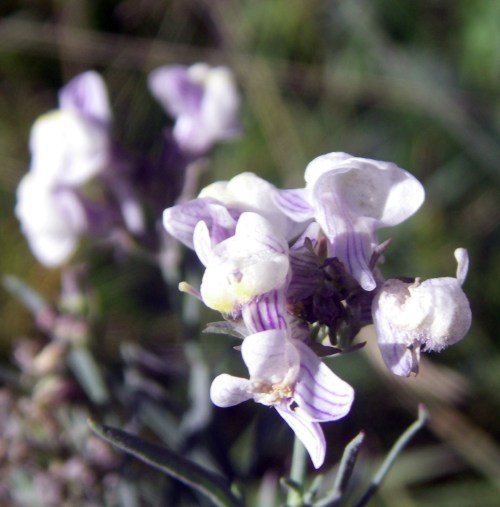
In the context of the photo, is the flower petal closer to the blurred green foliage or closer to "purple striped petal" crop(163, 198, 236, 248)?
"purple striped petal" crop(163, 198, 236, 248)

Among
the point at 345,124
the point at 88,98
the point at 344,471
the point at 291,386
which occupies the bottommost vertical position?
the point at 345,124

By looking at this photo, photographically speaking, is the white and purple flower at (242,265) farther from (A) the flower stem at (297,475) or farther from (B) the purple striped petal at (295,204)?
(A) the flower stem at (297,475)

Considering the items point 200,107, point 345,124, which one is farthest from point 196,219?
point 345,124

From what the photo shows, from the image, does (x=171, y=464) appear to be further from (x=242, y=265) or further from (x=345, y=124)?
(x=345, y=124)

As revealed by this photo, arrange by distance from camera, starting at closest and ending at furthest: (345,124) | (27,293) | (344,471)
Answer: (344,471) < (27,293) < (345,124)

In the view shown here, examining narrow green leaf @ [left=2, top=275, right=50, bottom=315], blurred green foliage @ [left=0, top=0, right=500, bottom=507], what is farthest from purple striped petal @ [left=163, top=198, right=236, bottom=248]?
blurred green foliage @ [left=0, top=0, right=500, bottom=507]

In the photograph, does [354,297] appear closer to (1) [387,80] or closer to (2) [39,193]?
(2) [39,193]

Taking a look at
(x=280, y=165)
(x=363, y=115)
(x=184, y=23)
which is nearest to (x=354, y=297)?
(x=280, y=165)
